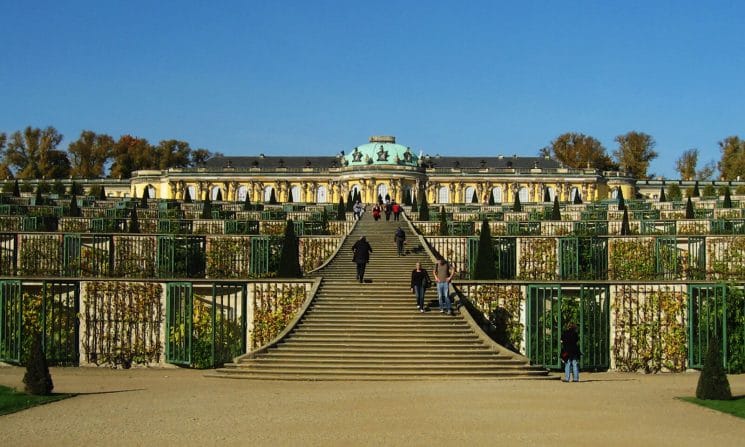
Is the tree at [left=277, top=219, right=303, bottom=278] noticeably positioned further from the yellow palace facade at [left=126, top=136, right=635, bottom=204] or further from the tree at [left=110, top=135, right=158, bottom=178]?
the tree at [left=110, top=135, right=158, bottom=178]

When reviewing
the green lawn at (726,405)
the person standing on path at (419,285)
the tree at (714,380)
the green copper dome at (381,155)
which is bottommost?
the green lawn at (726,405)

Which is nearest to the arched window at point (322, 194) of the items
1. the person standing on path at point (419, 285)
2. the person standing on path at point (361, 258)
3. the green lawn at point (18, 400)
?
the person standing on path at point (361, 258)

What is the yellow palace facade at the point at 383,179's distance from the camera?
4104 inches

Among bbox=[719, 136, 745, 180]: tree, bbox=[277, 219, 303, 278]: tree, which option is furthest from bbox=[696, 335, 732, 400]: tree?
bbox=[719, 136, 745, 180]: tree

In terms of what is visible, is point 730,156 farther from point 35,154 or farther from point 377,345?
point 377,345

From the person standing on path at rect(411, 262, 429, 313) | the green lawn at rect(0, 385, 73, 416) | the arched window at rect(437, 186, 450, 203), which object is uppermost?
the arched window at rect(437, 186, 450, 203)

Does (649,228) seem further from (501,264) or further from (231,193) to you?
(231,193)

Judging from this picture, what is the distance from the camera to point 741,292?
2261 cm

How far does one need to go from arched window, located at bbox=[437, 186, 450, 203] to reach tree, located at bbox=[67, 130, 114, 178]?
35.4 meters

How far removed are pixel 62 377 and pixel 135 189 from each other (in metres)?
86.9

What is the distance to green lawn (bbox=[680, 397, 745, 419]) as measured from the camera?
1529 cm

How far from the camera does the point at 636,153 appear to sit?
109438 mm

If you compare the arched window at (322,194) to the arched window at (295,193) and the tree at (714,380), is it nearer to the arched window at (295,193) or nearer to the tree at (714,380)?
the arched window at (295,193)

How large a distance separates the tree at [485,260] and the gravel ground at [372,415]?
10038 millimetres
